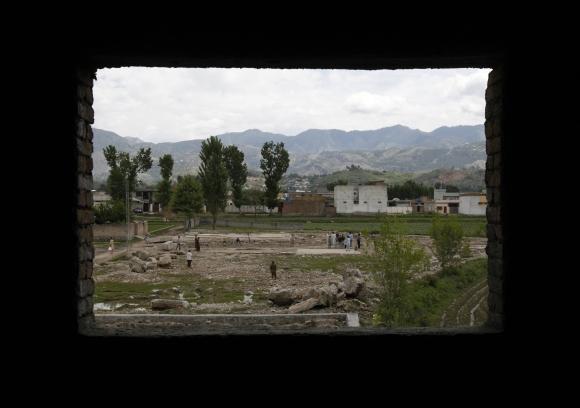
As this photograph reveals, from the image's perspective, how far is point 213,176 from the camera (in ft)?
185

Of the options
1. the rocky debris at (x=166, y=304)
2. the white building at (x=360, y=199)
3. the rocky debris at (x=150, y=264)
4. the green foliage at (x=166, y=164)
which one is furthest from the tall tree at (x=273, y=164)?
the rocky debris at (x=166, y=304)

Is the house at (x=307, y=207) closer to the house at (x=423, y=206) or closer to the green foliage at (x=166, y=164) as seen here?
the house at (x=423, y=206)

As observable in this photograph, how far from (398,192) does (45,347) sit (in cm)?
9752

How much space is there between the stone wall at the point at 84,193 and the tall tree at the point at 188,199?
171ft

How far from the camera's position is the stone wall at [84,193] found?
254 centimetres

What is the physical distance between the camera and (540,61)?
2.49 meters

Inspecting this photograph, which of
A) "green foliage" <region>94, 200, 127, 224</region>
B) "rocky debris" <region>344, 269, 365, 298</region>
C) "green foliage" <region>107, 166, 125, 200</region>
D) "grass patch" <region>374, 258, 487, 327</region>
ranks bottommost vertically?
"grass patch" <region>374, 258, 487, 327</region>

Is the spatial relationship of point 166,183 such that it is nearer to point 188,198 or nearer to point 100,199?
point 188,198

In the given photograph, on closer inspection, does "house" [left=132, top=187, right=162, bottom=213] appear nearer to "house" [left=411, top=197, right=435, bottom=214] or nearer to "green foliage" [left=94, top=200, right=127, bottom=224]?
"green foliage" [left=94, top=200, right=127, bottom=224]

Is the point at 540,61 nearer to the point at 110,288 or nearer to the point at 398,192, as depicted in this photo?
the point at 110,288

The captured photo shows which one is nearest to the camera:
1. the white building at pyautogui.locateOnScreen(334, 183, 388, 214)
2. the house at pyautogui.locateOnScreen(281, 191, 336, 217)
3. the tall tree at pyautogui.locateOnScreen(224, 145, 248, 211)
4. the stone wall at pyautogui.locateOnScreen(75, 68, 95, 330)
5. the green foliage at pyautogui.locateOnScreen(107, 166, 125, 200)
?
A: the stone wall at pyautogui.locateOnScreen(75, 68, 95, 330)

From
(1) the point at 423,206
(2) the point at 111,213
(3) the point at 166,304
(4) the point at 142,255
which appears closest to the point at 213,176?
(2) the point at 111,213

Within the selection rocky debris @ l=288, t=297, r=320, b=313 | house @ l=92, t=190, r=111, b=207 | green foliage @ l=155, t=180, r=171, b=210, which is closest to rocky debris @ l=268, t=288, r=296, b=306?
rocky debris @ l=288, t=297, r=320, b=313

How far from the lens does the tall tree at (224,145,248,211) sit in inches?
2560
